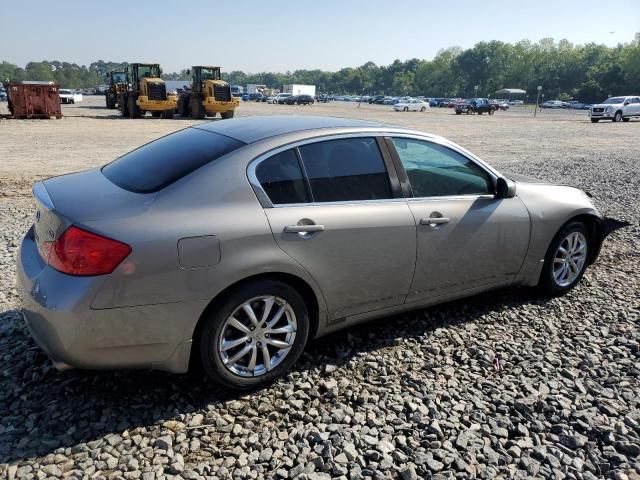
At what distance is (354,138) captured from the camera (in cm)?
363

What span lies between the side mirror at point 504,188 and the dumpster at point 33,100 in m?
28.2

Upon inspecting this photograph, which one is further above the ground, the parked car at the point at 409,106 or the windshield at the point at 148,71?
the windshield at the point at 148,71

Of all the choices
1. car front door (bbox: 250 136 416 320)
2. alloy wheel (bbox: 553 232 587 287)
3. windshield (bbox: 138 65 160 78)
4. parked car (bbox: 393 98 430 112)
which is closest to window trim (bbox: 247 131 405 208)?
car front door (bbox: 250 136 416 320)

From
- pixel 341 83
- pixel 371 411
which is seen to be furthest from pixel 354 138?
pixel 341 83

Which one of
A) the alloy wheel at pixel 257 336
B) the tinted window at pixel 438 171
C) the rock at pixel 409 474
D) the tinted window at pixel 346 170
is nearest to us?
the rock at pixel 409 474

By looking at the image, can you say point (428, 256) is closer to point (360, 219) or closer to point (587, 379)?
point (360, 219)

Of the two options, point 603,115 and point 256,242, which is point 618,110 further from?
point 256,242

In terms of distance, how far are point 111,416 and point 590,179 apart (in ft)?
36.8

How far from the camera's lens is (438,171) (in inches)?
157

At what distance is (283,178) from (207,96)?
28.2m

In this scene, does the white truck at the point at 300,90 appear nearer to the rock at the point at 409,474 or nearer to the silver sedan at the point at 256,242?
the silver sedan at the point at 256,242

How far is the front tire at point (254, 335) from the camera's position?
299 centimetres

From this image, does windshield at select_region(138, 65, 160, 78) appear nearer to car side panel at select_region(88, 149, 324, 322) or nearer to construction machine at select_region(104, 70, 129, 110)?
construction machine at select_region(104, 70, 129, 110)

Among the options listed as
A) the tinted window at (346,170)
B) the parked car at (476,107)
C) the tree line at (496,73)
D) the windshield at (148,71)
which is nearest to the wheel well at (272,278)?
the tinted window at (346,170)
